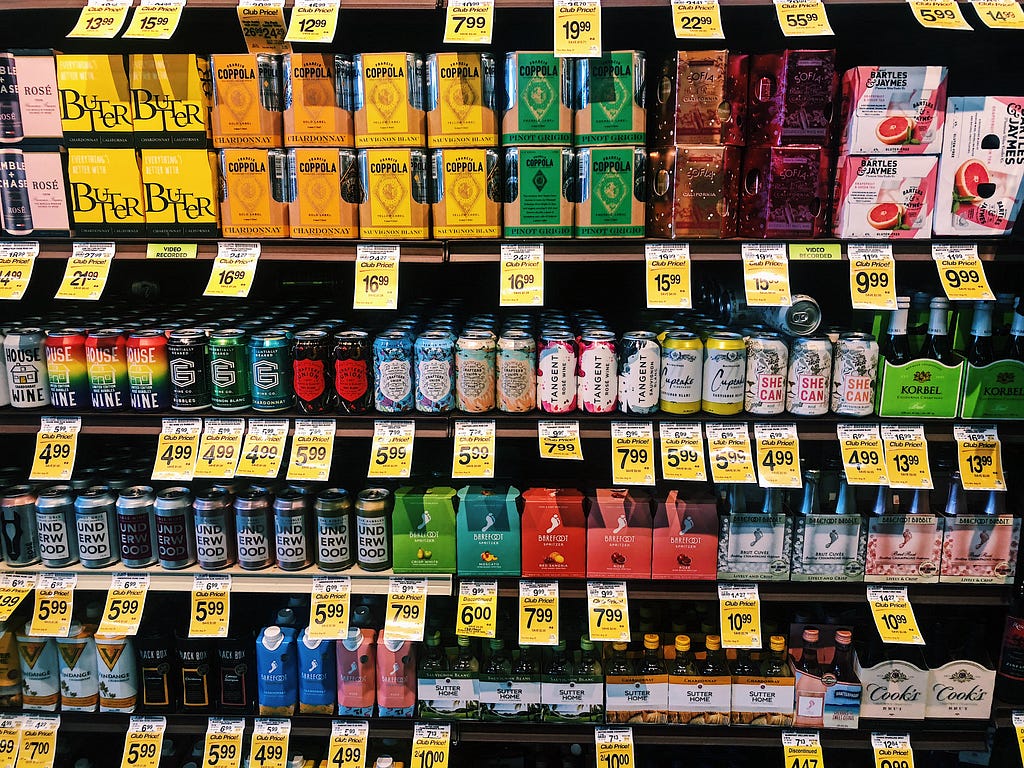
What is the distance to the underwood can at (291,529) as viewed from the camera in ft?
7.54

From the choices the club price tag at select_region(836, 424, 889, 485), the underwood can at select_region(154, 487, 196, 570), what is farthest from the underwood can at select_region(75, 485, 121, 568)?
the club price tag at select_region(836, 424, 889, 485)

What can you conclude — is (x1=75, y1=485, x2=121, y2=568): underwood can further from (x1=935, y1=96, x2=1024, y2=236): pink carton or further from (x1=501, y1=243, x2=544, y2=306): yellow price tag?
(x1=935, y1=96, x2=1024, y2=236): pink carton

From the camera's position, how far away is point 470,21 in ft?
6.61

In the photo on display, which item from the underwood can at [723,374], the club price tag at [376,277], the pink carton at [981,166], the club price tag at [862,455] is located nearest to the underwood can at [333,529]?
the club price tag at [376,277]

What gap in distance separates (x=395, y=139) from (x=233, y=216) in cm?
54

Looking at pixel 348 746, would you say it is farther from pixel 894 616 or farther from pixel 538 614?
pixel 894 616

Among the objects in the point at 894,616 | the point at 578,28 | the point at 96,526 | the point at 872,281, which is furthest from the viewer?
the point at 96,526

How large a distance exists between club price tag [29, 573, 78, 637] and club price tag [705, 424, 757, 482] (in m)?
1.99

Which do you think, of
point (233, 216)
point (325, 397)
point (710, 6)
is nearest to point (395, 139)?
point (233, 216)

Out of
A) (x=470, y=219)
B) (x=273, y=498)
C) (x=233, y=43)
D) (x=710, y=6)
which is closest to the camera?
(x=710, y=6)

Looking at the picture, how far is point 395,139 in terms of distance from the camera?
2143 millimetres

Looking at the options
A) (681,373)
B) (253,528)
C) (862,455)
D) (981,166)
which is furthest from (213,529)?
(981,166)

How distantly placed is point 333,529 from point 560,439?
0.76m

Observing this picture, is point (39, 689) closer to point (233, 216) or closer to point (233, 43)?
point (233, 216)
